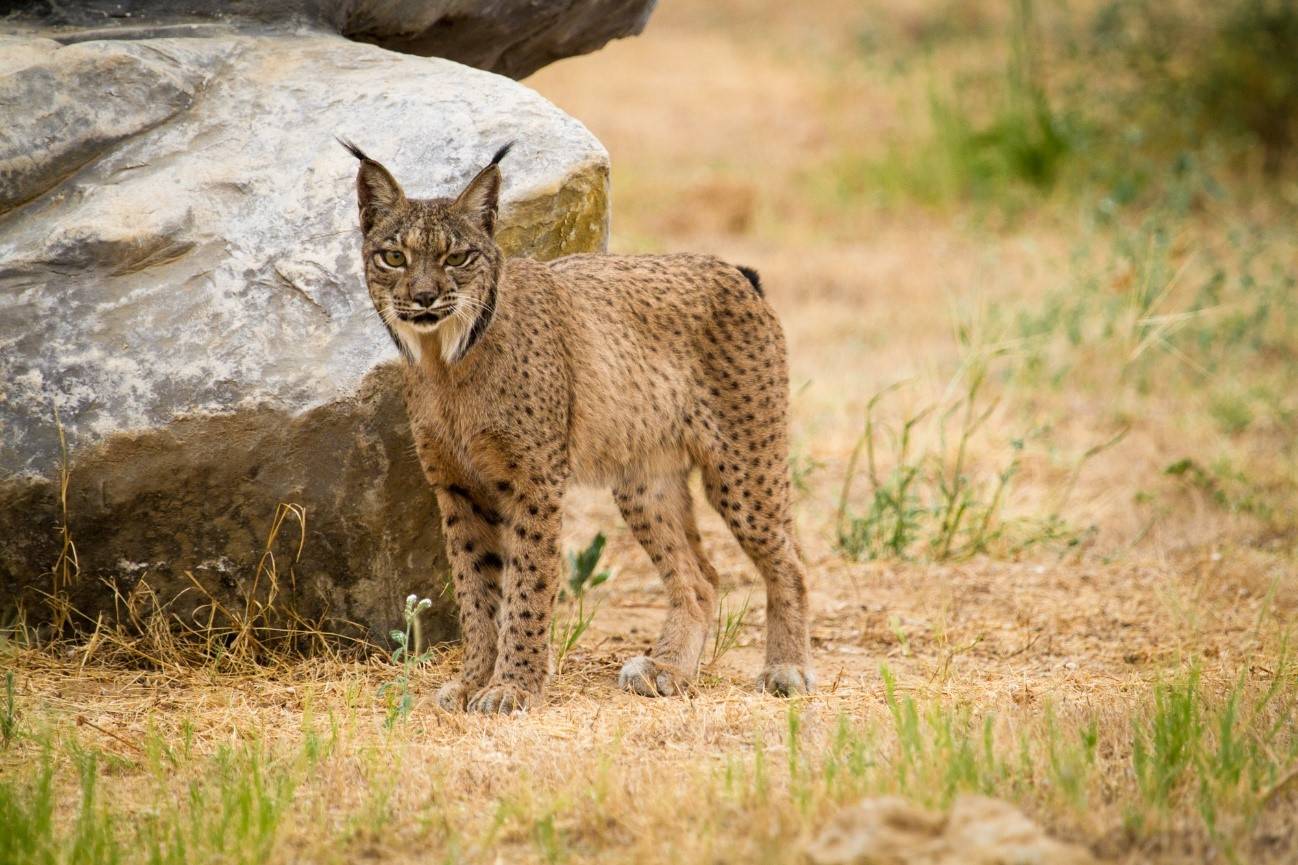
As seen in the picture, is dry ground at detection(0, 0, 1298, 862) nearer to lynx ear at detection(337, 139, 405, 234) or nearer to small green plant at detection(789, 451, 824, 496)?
small green plant at detection(789, 451, 824, 496)

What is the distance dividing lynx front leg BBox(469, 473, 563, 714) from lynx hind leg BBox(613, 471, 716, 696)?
0.58 m

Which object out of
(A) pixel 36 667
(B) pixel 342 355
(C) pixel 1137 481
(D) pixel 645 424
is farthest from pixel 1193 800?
(C) pixel 1137 481

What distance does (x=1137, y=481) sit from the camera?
802 cm

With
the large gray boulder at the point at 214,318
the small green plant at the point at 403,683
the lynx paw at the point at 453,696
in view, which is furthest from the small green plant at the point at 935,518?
the small green plant at the point at 403,683

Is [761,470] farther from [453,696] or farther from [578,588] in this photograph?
[453,696]

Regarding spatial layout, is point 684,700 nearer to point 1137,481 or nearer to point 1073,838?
point 1073,838

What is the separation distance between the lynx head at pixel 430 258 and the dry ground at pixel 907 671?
1.20 m

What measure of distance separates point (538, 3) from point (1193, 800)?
13.5 feet

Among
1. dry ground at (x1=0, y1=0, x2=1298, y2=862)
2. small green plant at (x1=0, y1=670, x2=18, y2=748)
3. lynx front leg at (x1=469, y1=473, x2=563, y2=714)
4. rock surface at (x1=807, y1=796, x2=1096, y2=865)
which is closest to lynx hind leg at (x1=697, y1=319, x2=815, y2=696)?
dry ground at (x1=0, y1=0, x2=1298, y2=862)

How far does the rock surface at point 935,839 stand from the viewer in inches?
122

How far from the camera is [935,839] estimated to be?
3.17m

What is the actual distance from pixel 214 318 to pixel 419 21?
5.87ft

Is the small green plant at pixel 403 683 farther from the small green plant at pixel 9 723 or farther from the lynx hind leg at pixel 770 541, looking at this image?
the lynx hind leg at pixel 770 541

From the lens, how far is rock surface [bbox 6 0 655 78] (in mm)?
5727
